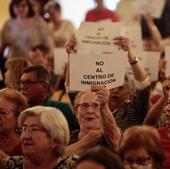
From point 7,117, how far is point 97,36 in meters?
1.38

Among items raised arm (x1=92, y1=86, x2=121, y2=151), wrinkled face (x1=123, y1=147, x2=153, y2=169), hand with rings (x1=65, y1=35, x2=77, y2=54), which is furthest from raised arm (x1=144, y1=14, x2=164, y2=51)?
wrinkled face (x1=123, y1=147, x2=153, y2=169)

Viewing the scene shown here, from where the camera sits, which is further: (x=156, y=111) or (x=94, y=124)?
(x=156, y=111)

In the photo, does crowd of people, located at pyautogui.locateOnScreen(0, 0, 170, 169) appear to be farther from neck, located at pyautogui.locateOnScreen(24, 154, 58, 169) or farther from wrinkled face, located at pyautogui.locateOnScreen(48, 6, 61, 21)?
wrinkled face, located at pyautogui.locateOnScreen(48, 6, 61, 21)

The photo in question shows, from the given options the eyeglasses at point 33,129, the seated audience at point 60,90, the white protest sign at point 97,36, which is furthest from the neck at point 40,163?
the seated audience at point 60,90

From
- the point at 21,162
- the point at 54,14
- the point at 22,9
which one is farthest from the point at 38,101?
the point at 54,14

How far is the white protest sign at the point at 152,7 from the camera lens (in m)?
8.17

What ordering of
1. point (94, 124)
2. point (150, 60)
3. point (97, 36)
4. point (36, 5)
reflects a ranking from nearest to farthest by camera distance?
point (94, 124) < point (97, 36) < point (150, 60) < point (36, 5)

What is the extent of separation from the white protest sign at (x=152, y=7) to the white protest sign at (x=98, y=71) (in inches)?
111

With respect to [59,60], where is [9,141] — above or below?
below

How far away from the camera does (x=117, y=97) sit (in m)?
5.86

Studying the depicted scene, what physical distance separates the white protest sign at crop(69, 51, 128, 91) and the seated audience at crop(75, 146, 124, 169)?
172 centimetres

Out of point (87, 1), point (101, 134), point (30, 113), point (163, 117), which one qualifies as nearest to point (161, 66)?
point (163, 117)

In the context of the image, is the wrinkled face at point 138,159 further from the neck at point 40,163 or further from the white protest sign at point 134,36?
the white protest sign at point 134,36

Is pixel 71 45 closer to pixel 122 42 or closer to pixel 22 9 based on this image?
pixel 122 42
